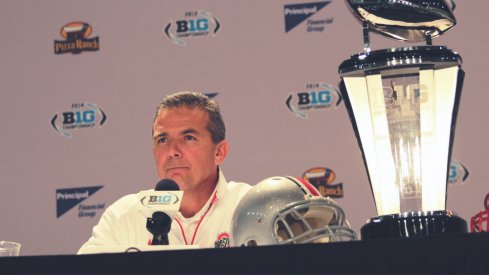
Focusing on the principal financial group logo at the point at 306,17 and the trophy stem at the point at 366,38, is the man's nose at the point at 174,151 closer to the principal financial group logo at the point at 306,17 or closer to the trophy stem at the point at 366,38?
the trophy stem at the point at 366,38

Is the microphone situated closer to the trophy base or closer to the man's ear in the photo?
the trophy base

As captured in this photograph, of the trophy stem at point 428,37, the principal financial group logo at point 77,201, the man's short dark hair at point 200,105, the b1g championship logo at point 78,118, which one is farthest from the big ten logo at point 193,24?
the trophy stem at point 428,37

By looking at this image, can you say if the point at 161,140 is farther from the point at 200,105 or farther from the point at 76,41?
the point at 76,41

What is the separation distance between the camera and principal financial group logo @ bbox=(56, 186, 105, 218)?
4248mm

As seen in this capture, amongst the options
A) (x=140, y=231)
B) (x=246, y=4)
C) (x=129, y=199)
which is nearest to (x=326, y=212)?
(x=140, y=231)

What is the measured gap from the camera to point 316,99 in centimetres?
414

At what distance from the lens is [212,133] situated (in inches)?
108

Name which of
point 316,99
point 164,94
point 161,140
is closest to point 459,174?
point 316,99

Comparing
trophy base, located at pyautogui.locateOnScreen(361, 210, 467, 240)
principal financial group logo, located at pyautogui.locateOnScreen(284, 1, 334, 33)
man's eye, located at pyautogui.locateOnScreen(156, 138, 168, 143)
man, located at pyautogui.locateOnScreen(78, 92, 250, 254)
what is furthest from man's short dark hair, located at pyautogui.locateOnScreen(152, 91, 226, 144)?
principal financial group logo, located at pyautogui.locateOnScreen(284, 1, 334, 33)

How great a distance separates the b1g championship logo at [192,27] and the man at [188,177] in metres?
1.61

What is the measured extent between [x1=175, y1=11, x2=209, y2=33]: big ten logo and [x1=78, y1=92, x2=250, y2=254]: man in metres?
1.63

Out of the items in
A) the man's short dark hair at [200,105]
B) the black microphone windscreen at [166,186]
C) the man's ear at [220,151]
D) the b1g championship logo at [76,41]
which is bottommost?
the black microphone windscreen at [166,186]

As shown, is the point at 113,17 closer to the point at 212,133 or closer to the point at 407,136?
the point at 212,133

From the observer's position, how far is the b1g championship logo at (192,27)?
14.1 feet
